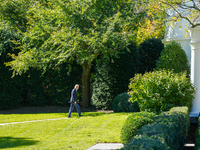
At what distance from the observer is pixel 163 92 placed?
378 inches

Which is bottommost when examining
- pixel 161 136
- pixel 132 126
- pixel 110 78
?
pixel 132 126

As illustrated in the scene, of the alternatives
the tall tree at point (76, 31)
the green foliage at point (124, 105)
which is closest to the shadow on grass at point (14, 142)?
the tall tree at point (76, 31)

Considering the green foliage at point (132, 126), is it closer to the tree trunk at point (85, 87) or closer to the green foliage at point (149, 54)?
the tree trunk at point (85, 87)

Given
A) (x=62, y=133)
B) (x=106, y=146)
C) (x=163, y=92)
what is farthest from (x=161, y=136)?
Result: (x=163, y=92)

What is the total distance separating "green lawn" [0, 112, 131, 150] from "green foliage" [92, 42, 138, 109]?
3411mm

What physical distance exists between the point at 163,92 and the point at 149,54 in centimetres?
894

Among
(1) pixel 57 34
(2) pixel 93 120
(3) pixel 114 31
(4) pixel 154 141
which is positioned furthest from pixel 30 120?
(4) pixel 154 141

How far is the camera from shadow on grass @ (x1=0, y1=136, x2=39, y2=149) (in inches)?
297

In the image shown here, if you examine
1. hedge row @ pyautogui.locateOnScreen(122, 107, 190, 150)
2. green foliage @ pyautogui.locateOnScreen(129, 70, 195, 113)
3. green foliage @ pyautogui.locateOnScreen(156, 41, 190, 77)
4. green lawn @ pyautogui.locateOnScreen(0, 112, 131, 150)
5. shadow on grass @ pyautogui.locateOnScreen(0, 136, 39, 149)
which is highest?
green foliage @ pyautogui.locateOnScreen(156, 41, 190, 77)

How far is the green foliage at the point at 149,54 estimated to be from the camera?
1814 centimetres

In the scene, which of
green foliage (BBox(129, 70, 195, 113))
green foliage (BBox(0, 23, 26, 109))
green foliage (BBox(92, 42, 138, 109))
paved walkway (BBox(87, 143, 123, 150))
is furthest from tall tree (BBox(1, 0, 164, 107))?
paved walkway (BBox(87, 143, 123, 150))

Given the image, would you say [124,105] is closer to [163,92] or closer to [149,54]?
[163,92]

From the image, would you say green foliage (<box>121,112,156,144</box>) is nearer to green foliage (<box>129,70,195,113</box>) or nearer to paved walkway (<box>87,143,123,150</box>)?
paved walkway (<box>87,143,123,150</box>)

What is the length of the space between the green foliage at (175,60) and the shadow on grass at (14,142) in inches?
347
